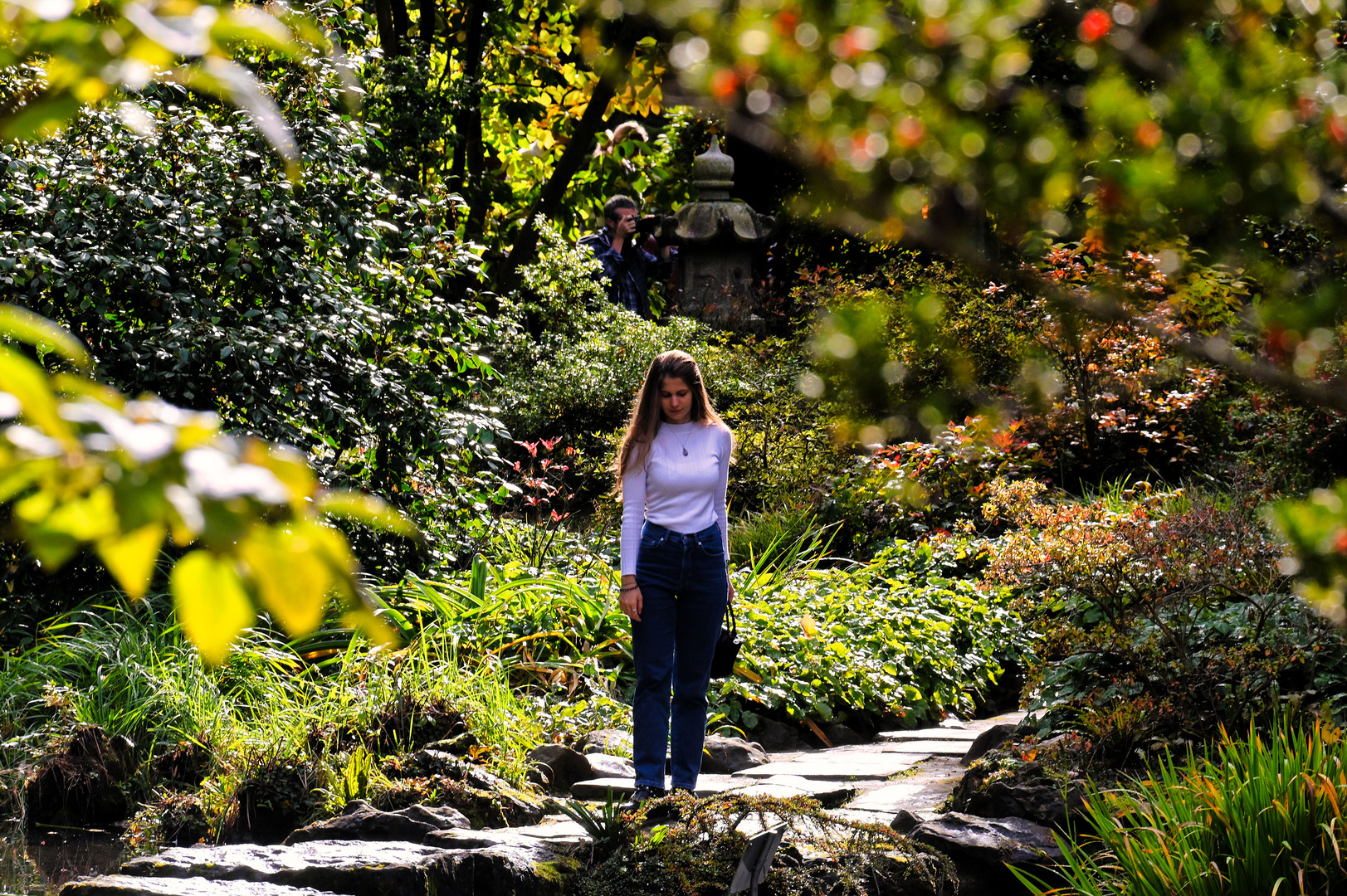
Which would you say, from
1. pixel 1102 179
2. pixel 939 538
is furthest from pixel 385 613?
pixel 1102 179

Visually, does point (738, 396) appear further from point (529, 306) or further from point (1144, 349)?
point (1144, 349)

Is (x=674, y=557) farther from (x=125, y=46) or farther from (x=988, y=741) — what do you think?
(x=125, y=46)

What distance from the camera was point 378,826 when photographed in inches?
Result: 178

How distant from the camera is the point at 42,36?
1.05 m

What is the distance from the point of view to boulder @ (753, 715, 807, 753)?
21.7ft

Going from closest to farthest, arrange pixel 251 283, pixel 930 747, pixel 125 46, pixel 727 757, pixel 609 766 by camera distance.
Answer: pixel 125 46 < pixel 609 766 < pixel 727 757 < pixel 930 747 < pixel 251 283

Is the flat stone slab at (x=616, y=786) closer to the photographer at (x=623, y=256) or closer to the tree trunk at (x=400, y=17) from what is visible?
the photographer at (x=623, y=256)

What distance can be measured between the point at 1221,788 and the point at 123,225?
5.49 meters

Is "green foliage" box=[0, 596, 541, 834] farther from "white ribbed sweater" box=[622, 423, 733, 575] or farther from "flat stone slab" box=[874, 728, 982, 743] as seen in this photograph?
"flat stone slab" box=[874, 728, 982, 743]

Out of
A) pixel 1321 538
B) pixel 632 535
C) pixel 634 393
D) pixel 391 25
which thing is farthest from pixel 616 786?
pixel 391 25

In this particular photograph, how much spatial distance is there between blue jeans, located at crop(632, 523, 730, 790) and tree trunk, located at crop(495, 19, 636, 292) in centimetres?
613

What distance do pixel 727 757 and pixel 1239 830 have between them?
9.79 ft

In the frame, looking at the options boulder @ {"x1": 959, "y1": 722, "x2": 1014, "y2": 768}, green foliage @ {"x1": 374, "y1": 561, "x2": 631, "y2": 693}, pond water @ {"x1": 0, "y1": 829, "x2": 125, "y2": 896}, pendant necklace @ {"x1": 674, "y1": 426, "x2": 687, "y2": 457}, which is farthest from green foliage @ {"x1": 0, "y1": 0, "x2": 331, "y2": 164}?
green foliage @ {"x1": 374, "y1": 561, "x2": 631, "y2": 693}

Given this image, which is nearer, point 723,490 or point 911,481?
point 723,490
